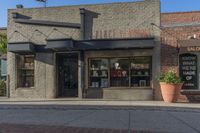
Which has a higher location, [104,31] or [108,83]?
[104,31]

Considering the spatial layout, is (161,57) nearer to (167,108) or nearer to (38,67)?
(167,108)

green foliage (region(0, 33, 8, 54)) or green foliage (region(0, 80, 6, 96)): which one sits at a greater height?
green foliage (region(0, 33, 8, 54))

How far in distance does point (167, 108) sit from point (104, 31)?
22.4ft

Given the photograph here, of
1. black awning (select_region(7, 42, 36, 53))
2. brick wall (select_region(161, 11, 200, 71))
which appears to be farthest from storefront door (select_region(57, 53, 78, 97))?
brick wall (select_region(161, 11, 200, 71))

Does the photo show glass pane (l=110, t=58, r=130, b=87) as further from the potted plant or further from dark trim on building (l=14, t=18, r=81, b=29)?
dark trim on building (l=14, t=18, r=81, b=29)

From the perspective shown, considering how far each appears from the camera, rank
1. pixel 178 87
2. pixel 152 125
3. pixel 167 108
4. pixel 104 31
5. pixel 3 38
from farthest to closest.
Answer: pixel 3 38 < pixel 104 31 < pixel 178 87 < pixel 167 108 < pixel 152 125

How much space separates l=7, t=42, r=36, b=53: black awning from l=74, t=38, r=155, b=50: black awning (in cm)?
265

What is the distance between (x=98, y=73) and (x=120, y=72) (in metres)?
1.28

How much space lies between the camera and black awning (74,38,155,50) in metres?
18.5

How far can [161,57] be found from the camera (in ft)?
62.2

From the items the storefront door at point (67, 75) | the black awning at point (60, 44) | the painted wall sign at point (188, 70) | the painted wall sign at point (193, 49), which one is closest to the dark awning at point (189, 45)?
the painted wall sign at point (193, 49)

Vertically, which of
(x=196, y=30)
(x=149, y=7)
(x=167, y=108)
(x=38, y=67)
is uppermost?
(x=149, y=7)

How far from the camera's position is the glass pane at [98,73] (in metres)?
19.9

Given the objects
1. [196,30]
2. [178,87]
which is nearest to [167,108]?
[178,87]
